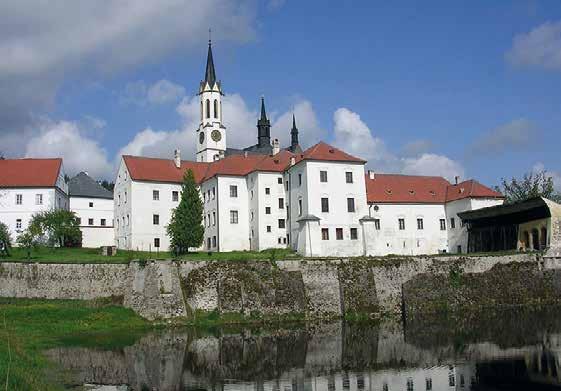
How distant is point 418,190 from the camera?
64.4 meters

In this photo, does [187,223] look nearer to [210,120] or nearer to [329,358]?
[329,358]

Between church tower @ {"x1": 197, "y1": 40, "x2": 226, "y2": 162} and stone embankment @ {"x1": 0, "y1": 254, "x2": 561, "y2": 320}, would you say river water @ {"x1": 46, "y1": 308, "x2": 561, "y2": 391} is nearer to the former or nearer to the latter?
stone embankment @ {"x1": 0, "y1": 254, "x2": 561, "y2": 320}

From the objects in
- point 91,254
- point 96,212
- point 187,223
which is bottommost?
point 91,254

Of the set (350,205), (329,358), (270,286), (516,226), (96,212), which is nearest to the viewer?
(329,358)

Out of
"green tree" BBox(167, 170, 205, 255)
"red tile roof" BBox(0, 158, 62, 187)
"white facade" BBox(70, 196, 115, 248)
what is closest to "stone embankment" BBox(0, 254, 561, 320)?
"green tree" BBox(167, 170, 205, 255)

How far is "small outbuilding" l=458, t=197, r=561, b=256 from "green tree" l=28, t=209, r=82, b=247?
36.2 m

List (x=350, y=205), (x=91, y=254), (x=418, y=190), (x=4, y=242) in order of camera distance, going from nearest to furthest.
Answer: (x=4, y=242) < (x=91, y=254) < (x=350, y=205) < (x=418, y=190)

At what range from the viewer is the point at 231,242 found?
61188 millimetres

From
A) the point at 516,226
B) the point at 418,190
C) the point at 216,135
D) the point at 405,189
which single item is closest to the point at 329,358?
the point at 516,226

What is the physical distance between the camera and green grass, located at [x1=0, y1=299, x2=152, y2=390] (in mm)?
31562

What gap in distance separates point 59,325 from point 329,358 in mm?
18236

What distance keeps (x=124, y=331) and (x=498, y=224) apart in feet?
113

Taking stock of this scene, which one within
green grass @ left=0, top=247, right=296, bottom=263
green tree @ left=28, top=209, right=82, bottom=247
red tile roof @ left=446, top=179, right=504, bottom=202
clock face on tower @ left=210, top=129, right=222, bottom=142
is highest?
→ clock face on tower @ left=210, top=129, right=222, bottom=142

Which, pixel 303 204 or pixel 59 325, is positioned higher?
pixel 303 204
